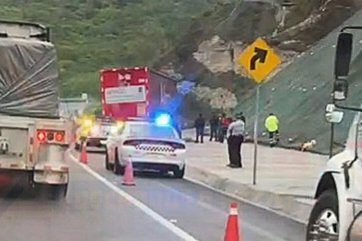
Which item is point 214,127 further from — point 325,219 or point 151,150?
point 325,219

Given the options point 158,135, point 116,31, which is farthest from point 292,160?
point 116,31

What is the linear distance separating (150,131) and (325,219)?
16.3 meters

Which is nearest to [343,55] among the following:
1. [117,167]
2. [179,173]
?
[179,173]

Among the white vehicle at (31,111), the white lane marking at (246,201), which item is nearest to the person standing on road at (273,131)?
the white lane marking at (246,201)

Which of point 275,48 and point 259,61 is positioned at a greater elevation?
point 275,48

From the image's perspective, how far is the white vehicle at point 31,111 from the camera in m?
16.3

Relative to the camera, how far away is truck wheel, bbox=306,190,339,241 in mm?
9523

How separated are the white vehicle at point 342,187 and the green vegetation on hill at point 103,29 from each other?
83772 millimetres

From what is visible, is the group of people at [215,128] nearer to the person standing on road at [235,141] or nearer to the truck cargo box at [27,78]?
the person standing on road at [235,141]

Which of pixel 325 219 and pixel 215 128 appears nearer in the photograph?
pixel 325 219

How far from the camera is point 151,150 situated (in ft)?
82.0

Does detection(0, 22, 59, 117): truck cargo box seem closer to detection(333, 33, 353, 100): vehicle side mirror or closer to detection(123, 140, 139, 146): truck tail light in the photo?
detection(123, 140, 139, 146): truck tail light

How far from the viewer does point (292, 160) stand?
1302 inches

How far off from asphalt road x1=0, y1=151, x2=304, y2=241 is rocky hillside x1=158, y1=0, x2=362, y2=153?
22.0 m
